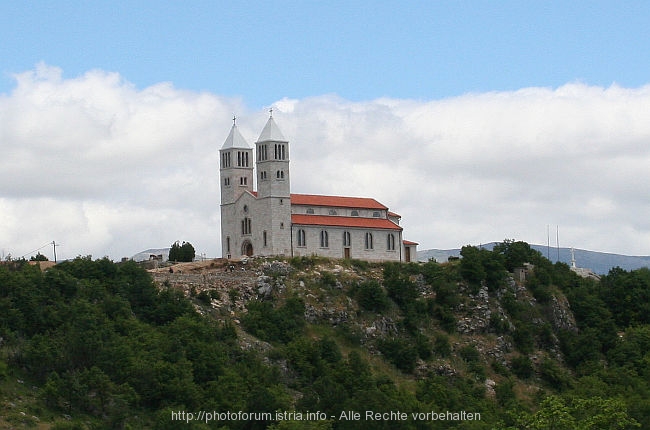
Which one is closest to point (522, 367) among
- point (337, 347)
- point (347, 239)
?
point (337, 347)

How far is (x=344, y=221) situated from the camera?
130 meters

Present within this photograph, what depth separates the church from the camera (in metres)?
126

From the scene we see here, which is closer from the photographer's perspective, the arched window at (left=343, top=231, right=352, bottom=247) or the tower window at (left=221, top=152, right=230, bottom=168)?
the arched window at (left=343, top=231, right=352, bottom=247)

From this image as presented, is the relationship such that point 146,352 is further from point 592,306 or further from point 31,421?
point 592,306

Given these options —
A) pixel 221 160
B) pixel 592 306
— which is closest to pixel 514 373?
pixel 592 306

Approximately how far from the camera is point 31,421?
3526 inches

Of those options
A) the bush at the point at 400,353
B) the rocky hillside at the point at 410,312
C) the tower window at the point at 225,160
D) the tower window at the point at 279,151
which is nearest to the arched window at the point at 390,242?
the rocky hillside at the point at 410,312

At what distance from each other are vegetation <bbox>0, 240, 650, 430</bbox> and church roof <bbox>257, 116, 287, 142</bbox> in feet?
40.2

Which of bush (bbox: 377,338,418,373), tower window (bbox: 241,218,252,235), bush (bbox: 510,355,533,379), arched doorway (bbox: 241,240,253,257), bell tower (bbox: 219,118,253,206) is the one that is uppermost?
bell tower (bbox: 219,118,253,206)

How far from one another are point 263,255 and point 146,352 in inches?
960

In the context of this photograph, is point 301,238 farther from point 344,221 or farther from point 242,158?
point 242,158

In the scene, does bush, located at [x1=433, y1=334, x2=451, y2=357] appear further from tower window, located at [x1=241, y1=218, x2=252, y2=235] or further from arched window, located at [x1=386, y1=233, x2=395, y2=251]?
tower window, located at [x1=241, y1=218, x2=252, y2=235]

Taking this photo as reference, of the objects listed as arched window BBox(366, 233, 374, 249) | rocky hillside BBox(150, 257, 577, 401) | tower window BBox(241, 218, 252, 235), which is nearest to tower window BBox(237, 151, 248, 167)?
tower window BBox(241, 218, 252, 235)

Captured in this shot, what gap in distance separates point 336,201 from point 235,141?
11179 mm
